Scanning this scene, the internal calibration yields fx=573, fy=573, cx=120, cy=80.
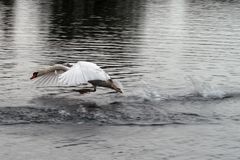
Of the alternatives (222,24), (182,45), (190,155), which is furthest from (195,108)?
(222,24)

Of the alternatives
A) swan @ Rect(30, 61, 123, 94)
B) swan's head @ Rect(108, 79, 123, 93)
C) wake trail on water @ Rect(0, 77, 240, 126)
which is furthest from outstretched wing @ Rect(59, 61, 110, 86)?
wake trail on water @ Rect(0, 77, 240, 126)

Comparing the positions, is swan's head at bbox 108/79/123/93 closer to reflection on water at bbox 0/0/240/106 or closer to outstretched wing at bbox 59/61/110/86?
outstretched wing at bbox 59/61/110/86

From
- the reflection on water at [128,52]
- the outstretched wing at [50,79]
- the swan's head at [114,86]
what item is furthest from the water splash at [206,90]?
the outstretched wing at [50,79]

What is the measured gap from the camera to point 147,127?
45.5 feet

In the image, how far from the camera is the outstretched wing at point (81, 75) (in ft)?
50.8

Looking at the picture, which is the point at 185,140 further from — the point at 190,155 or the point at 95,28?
the point at 95,28

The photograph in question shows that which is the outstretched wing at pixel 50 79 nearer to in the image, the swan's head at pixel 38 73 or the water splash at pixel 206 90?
the swan's head at pixel 38 73

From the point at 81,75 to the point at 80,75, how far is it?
3 centimetres

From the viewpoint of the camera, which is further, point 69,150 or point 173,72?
point 173,72

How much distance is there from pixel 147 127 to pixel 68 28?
2532 centimetres

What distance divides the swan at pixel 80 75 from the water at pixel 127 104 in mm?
422

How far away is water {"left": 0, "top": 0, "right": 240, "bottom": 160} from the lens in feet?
40.2

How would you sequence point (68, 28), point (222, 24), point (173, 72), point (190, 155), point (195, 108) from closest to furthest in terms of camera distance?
point (190, 155), point (195, 108), point (173, 72), point (68, 28), point (222, 24)

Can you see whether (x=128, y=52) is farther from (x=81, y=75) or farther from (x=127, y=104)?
(x=81, y=75)
